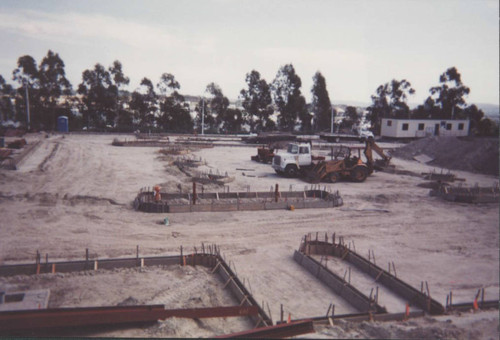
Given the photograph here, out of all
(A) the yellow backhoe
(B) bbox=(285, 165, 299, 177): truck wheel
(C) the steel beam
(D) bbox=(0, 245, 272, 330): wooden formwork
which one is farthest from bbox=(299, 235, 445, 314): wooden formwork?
(B) bbox=(285, 165, 299, 177): truck wheel

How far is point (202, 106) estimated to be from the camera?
52.3 meters

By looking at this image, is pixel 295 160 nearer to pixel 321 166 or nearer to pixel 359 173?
pixel 321 166

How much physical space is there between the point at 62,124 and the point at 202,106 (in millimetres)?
17766

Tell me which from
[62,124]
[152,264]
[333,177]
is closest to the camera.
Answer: [152,264]

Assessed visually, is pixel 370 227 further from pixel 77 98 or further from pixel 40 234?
pixel 77 98

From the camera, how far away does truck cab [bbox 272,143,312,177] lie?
73.0ft

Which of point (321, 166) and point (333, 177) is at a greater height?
point (321, 166)

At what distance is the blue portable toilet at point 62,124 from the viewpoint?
1722 inches

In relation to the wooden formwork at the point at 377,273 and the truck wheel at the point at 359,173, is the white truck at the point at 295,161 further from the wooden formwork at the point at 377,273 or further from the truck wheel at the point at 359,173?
the wooden formwork at the point at 377,273

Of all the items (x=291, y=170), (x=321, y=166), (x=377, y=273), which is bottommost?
(x=377, y=273)

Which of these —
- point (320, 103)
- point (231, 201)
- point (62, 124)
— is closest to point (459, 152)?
point (231, 201)

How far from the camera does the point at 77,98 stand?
47.9m

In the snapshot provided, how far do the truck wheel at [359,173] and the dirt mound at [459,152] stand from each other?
1144 centimetres

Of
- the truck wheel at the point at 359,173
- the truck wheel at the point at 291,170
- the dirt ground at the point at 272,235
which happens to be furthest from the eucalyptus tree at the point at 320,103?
the dirt ground at the point at 272,235
